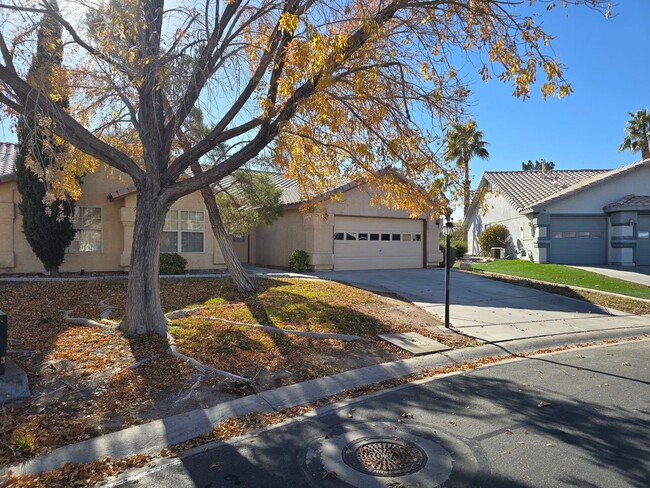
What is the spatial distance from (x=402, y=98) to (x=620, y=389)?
20.2 feet

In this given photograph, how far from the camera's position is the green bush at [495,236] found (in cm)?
2714

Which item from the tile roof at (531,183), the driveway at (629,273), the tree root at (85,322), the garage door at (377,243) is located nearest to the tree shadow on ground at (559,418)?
the tree root at (85,322)

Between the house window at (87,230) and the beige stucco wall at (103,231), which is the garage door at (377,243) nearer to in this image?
the beige stucco wall at (103,231)

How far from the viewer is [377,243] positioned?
2066 cm

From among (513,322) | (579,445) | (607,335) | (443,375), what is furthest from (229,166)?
(607,335)

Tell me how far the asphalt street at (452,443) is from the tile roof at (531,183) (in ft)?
66.3

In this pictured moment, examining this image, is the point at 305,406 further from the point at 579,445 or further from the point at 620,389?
the point at 620,389

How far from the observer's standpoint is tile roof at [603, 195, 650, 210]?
2178 cm

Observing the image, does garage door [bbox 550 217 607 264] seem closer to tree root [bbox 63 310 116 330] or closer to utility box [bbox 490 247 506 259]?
utility box [bbox 490 247 506 259]

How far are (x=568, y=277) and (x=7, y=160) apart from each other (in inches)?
855

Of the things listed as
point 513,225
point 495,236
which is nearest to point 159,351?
point 513,225

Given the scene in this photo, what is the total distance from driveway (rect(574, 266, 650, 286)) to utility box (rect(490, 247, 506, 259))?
6714 mm

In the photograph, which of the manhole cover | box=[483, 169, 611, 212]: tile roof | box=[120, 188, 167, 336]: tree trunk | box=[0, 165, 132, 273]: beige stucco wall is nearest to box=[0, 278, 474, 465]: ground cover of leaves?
box=[120, 188, 167, 336]: tree trunk

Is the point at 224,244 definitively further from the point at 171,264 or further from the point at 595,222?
the point at 595,222
